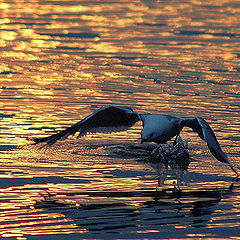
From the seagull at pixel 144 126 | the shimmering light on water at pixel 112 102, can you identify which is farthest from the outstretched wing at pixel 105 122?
the shimmering light on water at pixel 112 102

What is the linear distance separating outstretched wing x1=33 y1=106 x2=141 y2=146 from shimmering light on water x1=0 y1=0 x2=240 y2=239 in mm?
326

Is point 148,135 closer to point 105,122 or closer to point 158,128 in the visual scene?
point 158,128

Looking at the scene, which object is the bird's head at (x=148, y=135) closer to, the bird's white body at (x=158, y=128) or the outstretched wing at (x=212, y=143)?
the bird's white body at (x=158, y=128)

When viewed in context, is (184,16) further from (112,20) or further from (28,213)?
(28,213)

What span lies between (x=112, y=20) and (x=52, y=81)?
368 inches

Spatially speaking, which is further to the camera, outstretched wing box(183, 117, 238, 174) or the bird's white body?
the bird's white body

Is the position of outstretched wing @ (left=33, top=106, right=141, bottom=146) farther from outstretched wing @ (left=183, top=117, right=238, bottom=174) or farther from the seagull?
outstretched wing @ (left=183, top=117, right=238, bottom=174)

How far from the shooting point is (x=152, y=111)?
19.2 meters

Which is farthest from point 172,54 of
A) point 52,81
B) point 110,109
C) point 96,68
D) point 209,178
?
point 209,178

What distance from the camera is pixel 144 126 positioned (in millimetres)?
15945

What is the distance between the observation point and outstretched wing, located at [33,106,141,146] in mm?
16250

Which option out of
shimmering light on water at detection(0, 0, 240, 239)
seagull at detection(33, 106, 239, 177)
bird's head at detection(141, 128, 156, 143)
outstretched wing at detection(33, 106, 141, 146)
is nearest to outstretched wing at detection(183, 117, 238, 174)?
seagull at detection(33, 106, 239, 177)

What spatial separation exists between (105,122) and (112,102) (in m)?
3.29

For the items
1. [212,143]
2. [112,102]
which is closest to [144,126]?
[212,143]
